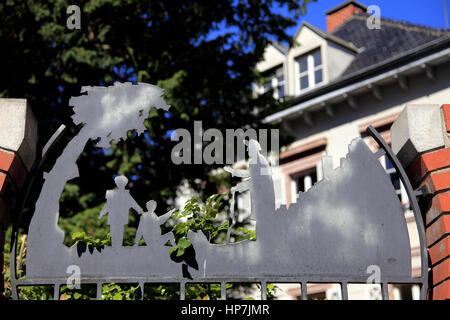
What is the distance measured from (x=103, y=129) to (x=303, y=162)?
13.7m

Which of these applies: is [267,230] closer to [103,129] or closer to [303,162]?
[103,129]

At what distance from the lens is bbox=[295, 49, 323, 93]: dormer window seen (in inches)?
745

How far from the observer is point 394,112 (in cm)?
1634

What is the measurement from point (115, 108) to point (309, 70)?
15216 mm

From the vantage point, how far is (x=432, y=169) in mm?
4246

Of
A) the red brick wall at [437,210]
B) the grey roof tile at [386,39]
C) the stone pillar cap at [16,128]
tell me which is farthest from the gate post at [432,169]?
the grey roof tile at [386,39]

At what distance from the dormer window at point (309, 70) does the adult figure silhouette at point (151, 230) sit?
14999 millimetres

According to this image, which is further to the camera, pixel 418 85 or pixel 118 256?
pixel 418 85

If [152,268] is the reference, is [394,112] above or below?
above

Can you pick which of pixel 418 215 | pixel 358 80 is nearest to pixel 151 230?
pixel 418 215

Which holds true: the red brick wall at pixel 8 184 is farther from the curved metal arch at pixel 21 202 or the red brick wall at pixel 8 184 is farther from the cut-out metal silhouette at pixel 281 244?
the cut-out metal silhouette at pixel 281 244
